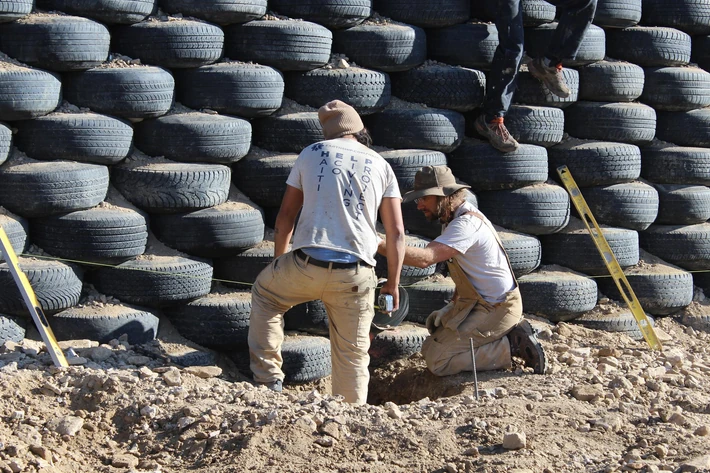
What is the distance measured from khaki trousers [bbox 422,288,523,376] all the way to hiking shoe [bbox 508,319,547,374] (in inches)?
1.8

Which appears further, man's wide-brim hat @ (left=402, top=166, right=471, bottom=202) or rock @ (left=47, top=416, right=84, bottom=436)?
man's wide-brim hat @ (left=402, top=166, right=471, bottom=202)

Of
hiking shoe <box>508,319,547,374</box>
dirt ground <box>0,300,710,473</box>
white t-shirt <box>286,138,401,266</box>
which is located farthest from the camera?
hiking shoe <box>508,319,547,374</box>

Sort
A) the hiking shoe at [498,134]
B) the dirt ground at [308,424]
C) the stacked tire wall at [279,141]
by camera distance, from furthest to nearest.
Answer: the hiking shoe at [498,134], the stacked tire wall at [279,141], the dirt ground at [308,424]

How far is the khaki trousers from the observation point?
613 cm

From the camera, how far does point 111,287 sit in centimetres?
606

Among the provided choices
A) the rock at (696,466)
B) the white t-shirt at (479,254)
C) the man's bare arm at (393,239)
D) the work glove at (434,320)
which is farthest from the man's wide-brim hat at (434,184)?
the rock at (696,466)

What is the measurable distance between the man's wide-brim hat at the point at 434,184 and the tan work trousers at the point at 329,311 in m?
0.76

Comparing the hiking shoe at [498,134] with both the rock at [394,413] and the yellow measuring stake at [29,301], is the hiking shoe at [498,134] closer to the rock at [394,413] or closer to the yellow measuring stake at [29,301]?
the rock at [394,413]

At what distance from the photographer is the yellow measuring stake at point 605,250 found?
7301 millimetres

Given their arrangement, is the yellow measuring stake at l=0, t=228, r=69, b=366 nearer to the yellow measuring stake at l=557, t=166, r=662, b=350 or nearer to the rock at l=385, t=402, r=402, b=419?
the rock at l=385, t=402, r=402, b=419

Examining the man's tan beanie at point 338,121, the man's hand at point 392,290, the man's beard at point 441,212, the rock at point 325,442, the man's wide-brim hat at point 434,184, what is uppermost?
the man's tan beanie at point 338,121

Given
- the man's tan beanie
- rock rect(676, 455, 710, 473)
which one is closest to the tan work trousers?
the man's tan beanie

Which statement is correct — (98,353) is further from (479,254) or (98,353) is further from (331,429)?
(479,254)

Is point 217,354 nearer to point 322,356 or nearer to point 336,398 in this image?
point 322,356
